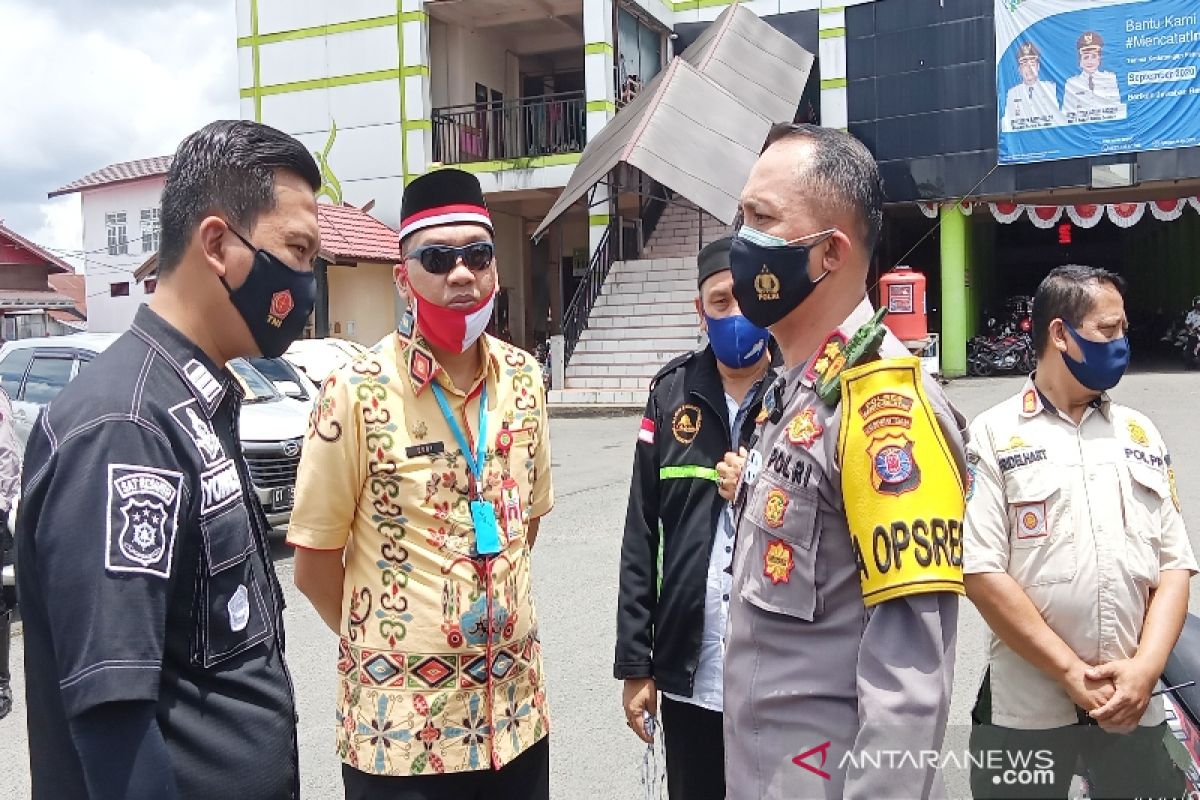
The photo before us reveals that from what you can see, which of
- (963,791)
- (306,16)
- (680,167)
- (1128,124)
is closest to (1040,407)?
(963,791)

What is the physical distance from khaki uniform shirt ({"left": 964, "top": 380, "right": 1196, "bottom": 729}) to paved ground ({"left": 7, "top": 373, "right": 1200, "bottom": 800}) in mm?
638

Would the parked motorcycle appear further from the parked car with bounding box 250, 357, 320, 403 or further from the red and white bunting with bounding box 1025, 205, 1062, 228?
the parked car with bounding box 250, 357, 320, 403

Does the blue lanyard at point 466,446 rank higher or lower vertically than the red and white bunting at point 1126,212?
lower

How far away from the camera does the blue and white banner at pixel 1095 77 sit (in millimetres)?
16578

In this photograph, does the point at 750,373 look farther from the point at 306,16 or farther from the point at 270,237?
the point at 306,16

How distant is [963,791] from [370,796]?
6.75 feet

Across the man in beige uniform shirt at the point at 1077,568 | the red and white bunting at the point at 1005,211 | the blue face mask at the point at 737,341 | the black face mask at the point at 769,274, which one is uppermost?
the red and white bunting at the point at 1005,211

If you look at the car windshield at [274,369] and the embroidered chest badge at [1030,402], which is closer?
the embroidered chest badge at [1030,402]

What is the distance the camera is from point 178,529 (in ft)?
4.89

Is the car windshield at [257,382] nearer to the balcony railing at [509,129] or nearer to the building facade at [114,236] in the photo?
the balcony railing at [509,129]

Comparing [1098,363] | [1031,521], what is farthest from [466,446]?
[1098,363]

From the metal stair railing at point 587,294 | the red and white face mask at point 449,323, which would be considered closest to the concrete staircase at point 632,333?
the metal stair railing at point 587,294

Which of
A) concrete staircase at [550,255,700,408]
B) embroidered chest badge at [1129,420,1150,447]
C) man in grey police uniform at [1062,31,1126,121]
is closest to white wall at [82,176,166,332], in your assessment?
concrete staircase at [550,255,700,408]

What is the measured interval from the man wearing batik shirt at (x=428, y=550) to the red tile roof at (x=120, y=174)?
29556 millimetres
